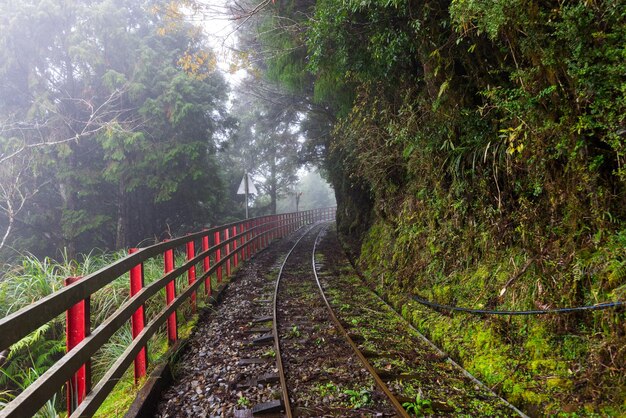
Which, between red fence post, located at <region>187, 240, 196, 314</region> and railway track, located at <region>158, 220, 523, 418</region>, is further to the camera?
red fence post, located at <region>187, 240, 196, 314</region>

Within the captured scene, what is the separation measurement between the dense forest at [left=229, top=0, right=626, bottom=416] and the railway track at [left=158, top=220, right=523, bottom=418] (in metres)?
0.43

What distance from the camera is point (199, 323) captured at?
5.67 meters

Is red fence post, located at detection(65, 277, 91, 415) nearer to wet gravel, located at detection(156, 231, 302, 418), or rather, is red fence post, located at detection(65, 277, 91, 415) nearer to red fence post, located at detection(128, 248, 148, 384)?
wet gravel, located at detection(156, 231, 302, 418)

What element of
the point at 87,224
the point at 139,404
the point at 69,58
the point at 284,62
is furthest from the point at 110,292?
the point at 69,58

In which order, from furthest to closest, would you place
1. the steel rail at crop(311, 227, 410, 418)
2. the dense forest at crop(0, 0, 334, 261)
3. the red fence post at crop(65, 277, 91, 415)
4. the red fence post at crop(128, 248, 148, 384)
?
1. the dense forest at crop(0, 0, 334, 261)
2. the red fence post at crop(128, 248, 148, 384)
3. the steel rail at crop(311, 227, 410, 418)
4. the red fence post at crop(65, 277, 91, 415)

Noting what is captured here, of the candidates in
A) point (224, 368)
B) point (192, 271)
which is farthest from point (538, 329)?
point (192, 271)

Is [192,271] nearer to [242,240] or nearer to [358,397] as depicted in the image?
[358,397]

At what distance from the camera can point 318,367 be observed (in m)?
4.14

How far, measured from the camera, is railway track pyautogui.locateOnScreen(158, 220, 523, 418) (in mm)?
3332

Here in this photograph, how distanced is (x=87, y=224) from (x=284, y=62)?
975 centimetres

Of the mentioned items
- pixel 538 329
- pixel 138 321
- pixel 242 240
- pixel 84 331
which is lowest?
pixel 538 329

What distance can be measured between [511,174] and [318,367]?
3.16 meters

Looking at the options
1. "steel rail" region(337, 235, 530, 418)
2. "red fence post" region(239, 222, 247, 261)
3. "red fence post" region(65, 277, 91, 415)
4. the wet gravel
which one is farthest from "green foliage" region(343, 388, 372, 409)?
"red fence post" region(239, 222, 247, 261)

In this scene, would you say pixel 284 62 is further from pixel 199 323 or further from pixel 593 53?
pixel 593 53
